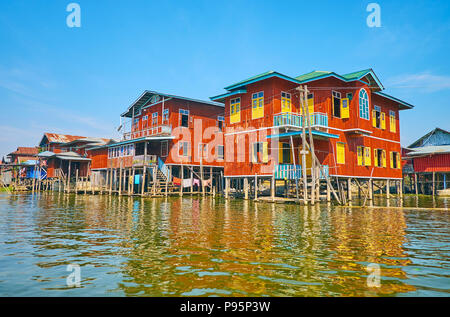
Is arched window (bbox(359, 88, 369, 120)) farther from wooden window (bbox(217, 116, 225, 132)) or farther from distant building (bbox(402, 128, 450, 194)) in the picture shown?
distant building (bbox(402, 128, 450, 194))

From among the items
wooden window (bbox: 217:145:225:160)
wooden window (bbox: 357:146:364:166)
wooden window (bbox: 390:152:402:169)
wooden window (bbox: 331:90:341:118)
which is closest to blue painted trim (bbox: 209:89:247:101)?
wooden window (bbox: 331:90:341:118)

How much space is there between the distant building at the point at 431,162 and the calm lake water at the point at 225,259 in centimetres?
3316

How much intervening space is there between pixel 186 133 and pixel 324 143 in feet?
52.3

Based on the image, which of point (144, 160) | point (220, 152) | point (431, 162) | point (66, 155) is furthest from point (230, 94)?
point (66, 155)

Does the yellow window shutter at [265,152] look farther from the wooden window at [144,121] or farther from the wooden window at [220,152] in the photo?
the wooden window at [144,121]

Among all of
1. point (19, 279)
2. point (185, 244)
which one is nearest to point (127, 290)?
point (19, 279)

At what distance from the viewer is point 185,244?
872 cm

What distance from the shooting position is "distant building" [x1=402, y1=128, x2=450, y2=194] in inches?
1539

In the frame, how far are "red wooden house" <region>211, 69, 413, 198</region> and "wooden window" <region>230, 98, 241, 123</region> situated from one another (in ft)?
0.34

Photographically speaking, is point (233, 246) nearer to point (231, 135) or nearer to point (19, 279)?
point (19, 279)

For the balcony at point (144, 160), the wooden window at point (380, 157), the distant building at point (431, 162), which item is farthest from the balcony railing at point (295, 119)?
the distant building at point (431, 162)

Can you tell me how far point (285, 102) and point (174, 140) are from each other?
45.2 ft

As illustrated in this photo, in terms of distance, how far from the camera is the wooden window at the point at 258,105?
26906mm

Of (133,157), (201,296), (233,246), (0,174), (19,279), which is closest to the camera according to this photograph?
(201,296)
